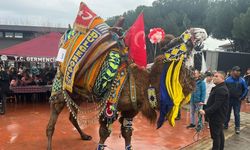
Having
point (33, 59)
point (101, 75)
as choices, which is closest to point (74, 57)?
point (101, 75)

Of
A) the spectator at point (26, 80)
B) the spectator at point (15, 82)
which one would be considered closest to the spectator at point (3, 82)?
the spectator at point (15, 82)

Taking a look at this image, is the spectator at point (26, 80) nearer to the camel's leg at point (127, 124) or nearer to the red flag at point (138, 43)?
the camel's leg at point (127, 124)

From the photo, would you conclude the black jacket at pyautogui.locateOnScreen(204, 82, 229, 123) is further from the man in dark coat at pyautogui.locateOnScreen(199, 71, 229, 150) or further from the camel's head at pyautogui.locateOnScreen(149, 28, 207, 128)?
the camel's head at pyautogui.locateOnScreen(149, 28, 207, 128)

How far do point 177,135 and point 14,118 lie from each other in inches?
182

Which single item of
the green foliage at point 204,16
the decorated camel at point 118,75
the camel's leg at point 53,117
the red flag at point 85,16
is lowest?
the camel's leg at point 53,117

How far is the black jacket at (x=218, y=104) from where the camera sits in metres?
5.21

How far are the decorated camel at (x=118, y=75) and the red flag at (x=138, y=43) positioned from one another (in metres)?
0.10

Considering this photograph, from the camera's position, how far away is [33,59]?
33.4ft

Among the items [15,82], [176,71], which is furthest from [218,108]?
[15,82]

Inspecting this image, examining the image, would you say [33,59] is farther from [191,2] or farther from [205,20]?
[191,2]

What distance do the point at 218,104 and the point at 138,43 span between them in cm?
181

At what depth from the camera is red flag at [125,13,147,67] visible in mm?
4586

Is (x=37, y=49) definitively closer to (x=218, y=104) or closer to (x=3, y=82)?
(x=3, y=82)

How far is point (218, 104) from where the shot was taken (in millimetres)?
5215
